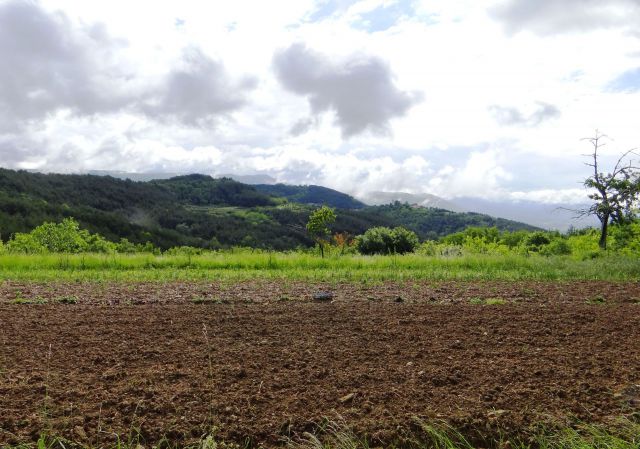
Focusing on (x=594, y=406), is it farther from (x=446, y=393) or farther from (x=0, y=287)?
(x=0, y=287)

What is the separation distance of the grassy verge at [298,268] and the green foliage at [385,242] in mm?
7756

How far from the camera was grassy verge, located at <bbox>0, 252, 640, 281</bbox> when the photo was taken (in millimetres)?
14617

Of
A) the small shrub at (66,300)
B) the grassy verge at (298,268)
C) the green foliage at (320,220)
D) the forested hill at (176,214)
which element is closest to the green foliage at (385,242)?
the green foliage at (320,220)

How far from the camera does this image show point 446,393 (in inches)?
209

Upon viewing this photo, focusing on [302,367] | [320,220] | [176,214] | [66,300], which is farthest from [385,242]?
[176,214]

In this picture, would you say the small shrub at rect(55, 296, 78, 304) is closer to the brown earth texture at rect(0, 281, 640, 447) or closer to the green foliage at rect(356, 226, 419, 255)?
the brown earth texture at rect(0, 281, 640, 447)

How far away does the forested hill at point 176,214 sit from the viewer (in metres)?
95.0

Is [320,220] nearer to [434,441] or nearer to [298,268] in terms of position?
[298,268]

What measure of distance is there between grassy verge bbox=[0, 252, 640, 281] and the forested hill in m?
66.1

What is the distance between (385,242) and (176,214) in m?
118

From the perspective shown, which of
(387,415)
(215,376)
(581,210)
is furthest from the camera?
(581,210)

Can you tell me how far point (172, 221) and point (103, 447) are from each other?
431 feet

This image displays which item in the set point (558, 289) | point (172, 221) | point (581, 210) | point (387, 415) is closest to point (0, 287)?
point (387, 415)

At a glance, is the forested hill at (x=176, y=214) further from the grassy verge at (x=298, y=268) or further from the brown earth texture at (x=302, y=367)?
the brown earth texture at (x=302, y=367)
